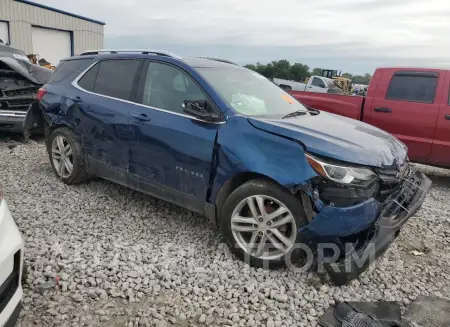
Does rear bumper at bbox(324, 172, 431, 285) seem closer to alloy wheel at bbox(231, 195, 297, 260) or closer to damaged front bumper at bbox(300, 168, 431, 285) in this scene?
damaged front bumper at bbox(300, 168, 431, 285)

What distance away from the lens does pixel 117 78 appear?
13.6 feet

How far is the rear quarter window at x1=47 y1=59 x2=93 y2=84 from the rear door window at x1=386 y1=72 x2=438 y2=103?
4595 millimetres

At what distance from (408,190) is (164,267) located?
85.9 inches

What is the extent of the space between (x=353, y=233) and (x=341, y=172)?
467 millimetres

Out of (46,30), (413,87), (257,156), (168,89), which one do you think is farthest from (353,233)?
(46,30)

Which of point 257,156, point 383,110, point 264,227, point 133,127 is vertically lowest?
point 264,227

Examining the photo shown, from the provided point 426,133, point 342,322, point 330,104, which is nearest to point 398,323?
point 342,322

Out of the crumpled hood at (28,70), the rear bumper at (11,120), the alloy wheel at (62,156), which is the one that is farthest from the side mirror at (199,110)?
the crumpled hood at (28,70)

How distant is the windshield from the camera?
3.45 m

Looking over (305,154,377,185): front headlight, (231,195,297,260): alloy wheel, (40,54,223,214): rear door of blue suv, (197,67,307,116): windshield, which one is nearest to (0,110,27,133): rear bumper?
(40,54,223,214): rear door of blue suv

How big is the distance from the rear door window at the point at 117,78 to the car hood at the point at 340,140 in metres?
1.57

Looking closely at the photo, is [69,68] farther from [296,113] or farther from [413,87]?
[413,87]

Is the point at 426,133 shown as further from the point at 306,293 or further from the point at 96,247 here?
the point at 96,247

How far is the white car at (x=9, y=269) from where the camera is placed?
194cm
